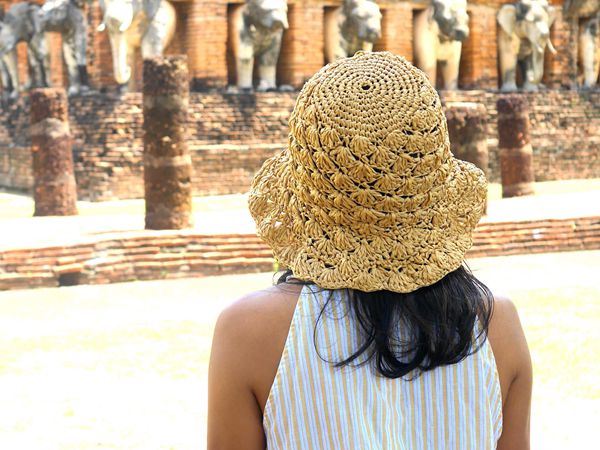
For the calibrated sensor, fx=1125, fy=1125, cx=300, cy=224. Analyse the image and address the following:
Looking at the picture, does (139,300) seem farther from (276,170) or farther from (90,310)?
(276,170)

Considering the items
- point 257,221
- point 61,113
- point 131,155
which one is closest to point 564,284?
point 61,113

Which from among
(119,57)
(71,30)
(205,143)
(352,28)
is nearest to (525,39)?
(352,28)

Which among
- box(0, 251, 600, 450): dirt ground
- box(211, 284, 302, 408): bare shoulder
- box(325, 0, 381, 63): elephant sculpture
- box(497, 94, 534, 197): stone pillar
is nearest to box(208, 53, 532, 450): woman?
box(211, 284, 302, 408): bare shoulder

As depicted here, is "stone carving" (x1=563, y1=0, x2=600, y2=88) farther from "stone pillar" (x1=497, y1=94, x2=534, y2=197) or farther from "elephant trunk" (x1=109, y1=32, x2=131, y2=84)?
"elephant trunk" (x1=109, y1=32, x2=131, y2=84)

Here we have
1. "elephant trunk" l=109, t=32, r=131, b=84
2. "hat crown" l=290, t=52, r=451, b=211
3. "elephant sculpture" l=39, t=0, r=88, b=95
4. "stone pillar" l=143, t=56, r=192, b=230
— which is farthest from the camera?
"elephant sculpture" l=39, t=0, r=88, b=95

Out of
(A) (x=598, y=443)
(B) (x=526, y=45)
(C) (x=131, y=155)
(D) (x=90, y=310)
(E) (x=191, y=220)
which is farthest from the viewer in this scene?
(B) (x=526, y=45)

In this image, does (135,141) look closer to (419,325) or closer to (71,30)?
(71,30)

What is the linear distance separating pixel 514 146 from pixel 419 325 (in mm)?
13915

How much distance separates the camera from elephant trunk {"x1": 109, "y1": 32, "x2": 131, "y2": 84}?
17.1m

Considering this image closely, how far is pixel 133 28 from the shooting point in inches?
693

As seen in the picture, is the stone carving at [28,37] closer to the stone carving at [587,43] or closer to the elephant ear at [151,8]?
the elephant ear at [151,8]

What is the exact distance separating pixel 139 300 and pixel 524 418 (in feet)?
22.5

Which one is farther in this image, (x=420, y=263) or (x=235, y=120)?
(x=235, y=120)

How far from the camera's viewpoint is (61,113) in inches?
520
